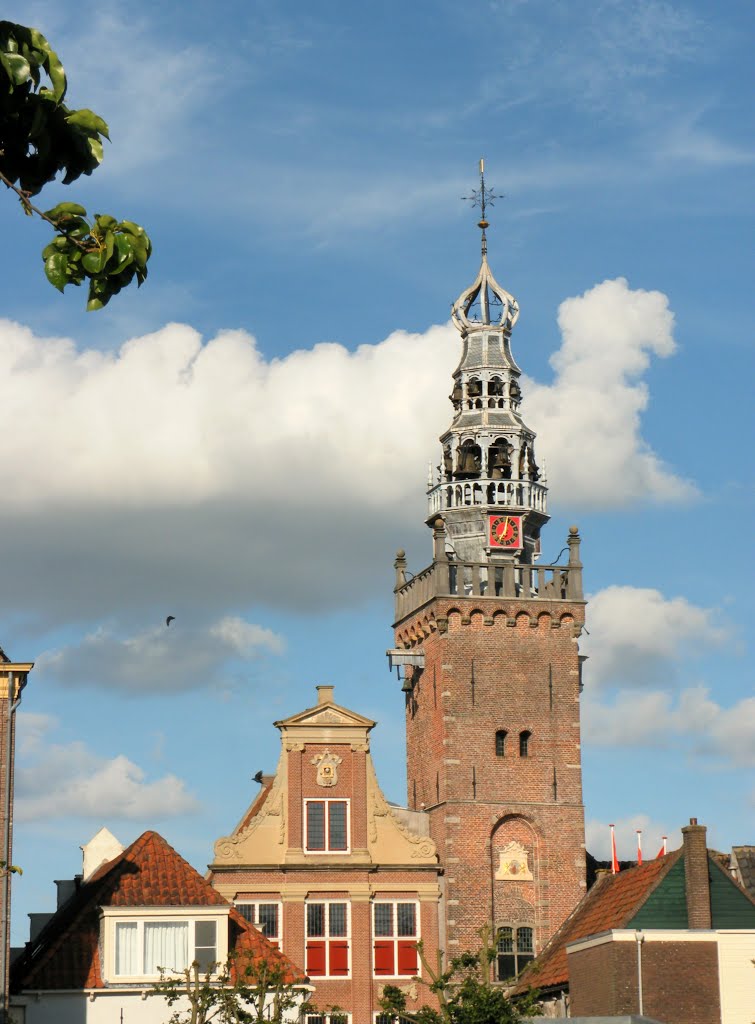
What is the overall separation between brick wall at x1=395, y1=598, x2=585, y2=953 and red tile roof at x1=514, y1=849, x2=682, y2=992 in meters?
0.75

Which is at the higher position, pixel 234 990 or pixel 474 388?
pixel 474 388

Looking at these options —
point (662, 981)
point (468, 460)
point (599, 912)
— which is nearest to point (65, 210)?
point (662, 981)

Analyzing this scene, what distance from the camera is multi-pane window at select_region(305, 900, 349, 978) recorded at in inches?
1839

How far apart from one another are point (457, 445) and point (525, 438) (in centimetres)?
209

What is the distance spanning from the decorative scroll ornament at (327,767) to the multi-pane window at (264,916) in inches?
138

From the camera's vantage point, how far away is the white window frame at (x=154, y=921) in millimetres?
40281

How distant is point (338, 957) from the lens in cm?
4694

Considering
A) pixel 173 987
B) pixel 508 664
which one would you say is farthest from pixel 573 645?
pixel 173 987

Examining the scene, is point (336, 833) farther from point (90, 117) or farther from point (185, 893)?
point (90, 117)

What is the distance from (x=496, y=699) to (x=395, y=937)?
7.09m

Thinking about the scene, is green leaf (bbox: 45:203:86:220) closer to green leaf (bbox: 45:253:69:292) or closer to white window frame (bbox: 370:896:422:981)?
green leaf (bbox: 45:253:69:292)

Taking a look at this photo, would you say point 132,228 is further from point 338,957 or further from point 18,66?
point 338,957

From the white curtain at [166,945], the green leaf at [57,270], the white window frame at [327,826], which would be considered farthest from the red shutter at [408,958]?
the green leaf at [57,270]

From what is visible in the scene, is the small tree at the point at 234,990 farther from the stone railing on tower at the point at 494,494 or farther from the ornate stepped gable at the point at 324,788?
the stone railing on tower at the point at 494,494
